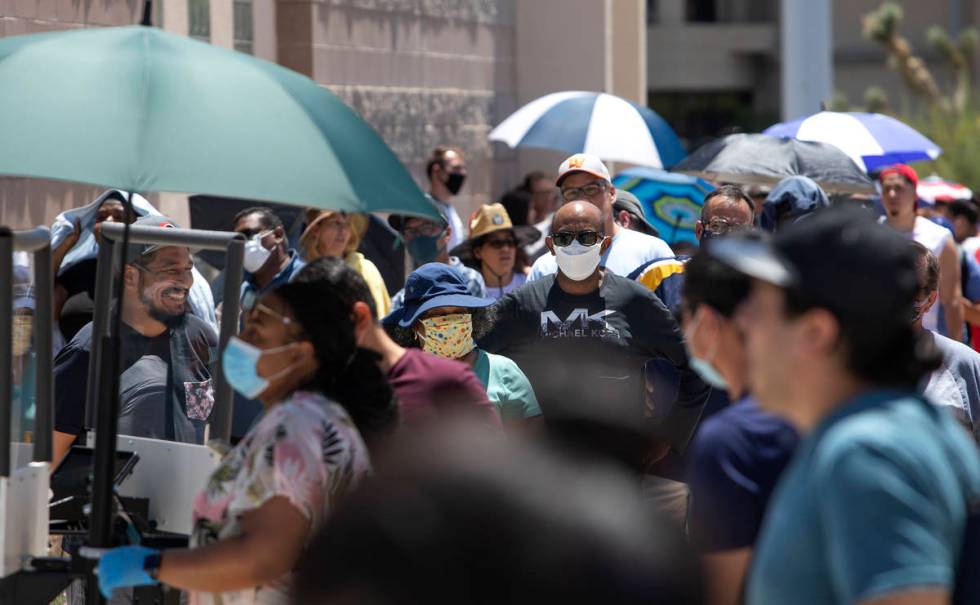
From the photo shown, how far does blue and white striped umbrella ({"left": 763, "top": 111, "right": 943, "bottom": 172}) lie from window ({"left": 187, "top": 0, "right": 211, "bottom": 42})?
3735 mm

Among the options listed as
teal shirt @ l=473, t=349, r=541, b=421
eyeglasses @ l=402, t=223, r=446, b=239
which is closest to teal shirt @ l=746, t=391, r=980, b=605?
teal shirt @ l=473, t=349, r=541, b=421

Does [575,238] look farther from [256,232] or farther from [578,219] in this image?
[256,232]

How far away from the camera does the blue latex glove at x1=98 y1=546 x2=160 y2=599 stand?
3.46m

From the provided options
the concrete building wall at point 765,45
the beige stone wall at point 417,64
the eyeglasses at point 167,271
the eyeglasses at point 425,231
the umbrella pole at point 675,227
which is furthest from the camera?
the concrete building wall at point 765,45

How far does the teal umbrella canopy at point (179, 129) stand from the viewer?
11.8 feet

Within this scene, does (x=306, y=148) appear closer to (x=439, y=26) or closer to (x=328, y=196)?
(x=328, y=196)

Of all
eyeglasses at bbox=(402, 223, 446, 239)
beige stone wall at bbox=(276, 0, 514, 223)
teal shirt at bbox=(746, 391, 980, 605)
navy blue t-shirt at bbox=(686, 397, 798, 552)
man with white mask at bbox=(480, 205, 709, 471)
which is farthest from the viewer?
beige stone wall at bbox=(276, 0, 514, 223)

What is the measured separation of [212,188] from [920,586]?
1890mm

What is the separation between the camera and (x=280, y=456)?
3285mm

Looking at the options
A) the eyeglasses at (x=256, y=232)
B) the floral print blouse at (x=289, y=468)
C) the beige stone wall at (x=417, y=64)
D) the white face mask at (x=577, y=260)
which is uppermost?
the beige stone wall at (x=417, y=64)

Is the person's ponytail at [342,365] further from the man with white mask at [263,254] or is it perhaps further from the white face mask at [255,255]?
the white face mask at [255,255]

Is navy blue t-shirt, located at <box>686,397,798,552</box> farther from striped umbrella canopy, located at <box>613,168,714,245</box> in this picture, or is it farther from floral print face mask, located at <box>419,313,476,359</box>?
striped umbrella canopy, located at <box>613,168,714,245</box>

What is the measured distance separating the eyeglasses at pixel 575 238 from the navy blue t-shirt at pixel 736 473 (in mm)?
3180

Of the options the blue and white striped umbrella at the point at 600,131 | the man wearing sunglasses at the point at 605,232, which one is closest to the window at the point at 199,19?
the blue and white striped umbrella at the point at 600,131
